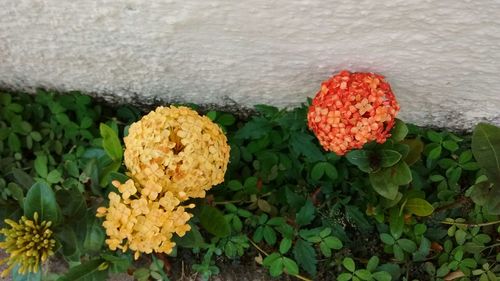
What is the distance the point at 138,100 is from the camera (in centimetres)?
217

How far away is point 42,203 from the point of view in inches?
60.2

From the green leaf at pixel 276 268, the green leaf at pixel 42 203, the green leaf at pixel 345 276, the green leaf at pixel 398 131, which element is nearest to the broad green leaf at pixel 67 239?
the green leaf at pixel 42 203

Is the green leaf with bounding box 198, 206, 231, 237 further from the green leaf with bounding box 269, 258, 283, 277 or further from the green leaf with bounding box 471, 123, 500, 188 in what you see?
the green leaf with bounding box 471, 123, 500, 188

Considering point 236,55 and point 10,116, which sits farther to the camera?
point 10,116

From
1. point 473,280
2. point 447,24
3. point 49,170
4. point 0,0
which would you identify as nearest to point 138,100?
point 49,170

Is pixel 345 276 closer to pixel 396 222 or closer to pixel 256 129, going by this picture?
pixel 396 222

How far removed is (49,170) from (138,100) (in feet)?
1.40

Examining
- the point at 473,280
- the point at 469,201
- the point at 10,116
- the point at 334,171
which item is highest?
the point at 10,116

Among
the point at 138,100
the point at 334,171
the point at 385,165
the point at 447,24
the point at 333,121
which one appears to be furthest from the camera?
the point at 138,100

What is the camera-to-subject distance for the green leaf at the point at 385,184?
5.66 feet

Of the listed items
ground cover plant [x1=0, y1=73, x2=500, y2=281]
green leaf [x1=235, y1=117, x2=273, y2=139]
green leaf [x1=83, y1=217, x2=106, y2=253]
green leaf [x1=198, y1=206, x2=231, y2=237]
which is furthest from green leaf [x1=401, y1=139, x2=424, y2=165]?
green leaf [x1=83, y1=217, x2=106, y2=253]

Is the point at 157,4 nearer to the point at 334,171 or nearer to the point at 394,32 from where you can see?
the point at 394,32

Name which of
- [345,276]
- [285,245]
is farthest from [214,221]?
[345,276]

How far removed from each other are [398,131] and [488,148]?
0.26 meters
